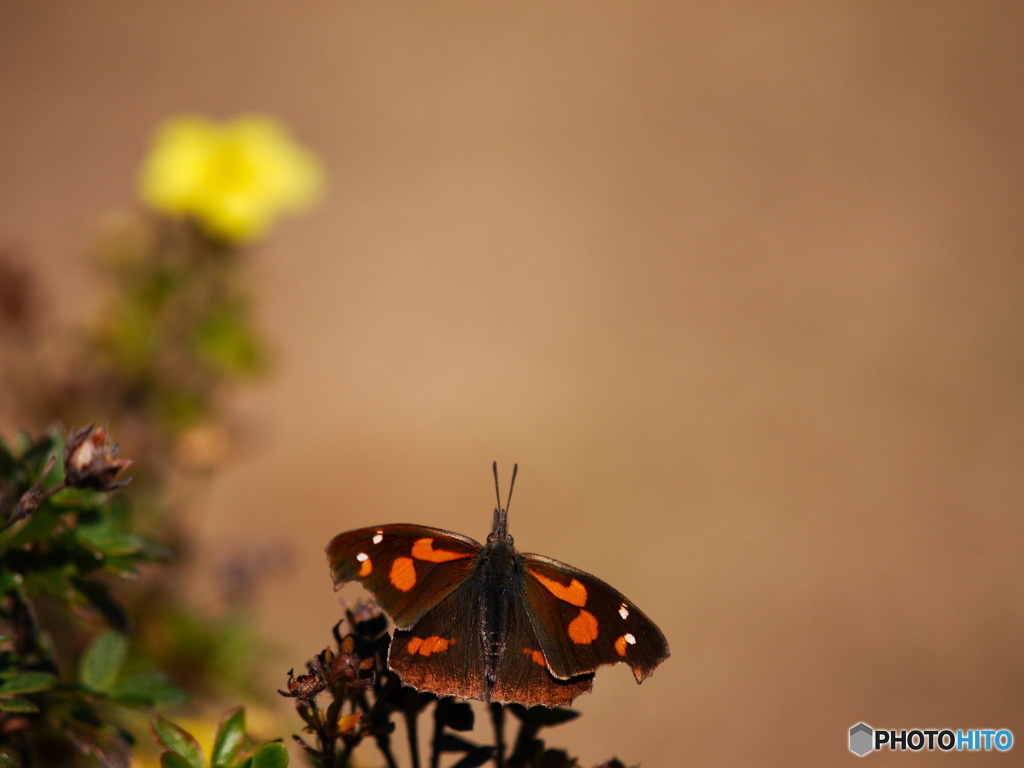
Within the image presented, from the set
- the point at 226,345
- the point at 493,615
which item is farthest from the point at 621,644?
the point at 226,345

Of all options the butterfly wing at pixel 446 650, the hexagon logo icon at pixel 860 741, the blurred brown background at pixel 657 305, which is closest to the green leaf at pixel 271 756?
the butterfly wing at pixel 446 650

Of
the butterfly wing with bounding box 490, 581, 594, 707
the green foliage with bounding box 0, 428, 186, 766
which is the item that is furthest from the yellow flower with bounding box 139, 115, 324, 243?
the butterfly wing with bounding box 490, 581, 594, 707

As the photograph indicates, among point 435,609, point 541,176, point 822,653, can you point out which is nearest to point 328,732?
point 435,609

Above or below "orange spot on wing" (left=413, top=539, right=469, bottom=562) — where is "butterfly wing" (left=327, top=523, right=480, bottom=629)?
below

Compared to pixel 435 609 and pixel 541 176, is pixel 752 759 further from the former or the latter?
pixel 541 176

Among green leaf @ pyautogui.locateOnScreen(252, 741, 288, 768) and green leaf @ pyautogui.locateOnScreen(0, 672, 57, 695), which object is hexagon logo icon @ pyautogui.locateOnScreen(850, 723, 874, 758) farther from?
green leaf @ pyautogui.locateOnScreen(0, 672, 57, 695)

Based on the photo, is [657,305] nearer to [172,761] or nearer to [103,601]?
[103,601]
